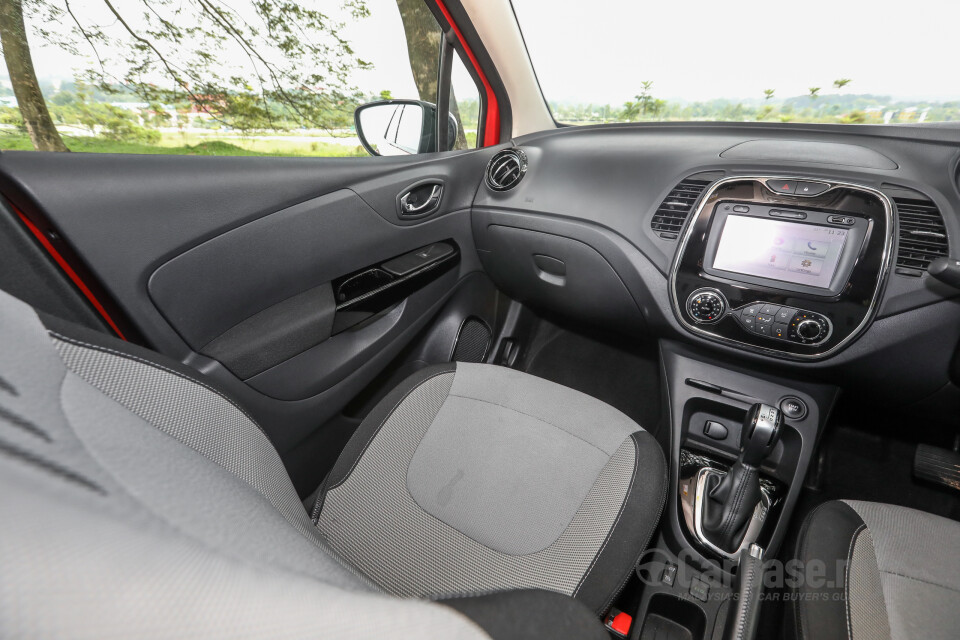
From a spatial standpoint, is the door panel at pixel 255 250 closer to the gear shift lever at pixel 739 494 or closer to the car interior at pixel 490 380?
the car interior at pixel 490 380

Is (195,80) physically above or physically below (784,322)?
above

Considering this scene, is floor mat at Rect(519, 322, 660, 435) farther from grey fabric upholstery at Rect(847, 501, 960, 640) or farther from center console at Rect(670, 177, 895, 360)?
grey fabric upholstery at Rect(847, 501, 960, 640)

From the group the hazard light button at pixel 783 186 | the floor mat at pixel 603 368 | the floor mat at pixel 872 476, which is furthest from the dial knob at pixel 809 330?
the floor mat at pixel 603 368

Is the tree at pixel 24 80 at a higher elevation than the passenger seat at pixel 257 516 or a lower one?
higher

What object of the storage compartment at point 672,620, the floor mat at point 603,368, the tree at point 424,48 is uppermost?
the tree at point 424,48

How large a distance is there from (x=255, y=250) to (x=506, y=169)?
2.89 feet

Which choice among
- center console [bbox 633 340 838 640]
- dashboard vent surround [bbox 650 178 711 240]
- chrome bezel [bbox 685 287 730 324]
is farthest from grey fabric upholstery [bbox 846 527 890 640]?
dashboard vent surround [bbox 650 178 711 240]

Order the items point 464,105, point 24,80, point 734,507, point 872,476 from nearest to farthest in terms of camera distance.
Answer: point 24,80
point 734,507
point 872,476
point 464,105

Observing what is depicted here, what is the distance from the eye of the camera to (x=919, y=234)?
1.03 meters

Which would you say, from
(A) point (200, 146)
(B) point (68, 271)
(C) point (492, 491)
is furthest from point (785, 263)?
(B) point (68, 271)

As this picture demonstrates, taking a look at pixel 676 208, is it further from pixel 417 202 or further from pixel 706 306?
pixel 417 202

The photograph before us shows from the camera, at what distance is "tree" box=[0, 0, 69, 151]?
0.90m

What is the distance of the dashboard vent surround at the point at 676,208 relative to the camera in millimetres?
1270

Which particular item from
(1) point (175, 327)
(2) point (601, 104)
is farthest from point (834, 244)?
(1) point (175, 327)
